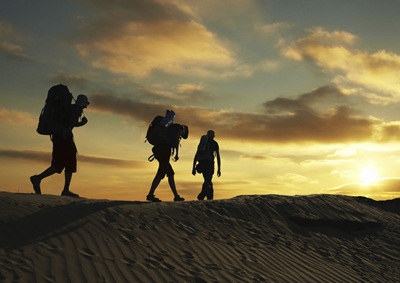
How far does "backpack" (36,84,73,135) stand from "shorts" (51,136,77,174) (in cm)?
29

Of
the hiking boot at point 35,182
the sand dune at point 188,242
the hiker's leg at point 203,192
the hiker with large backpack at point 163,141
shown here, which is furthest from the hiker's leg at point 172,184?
the hiking boot at point 35,182

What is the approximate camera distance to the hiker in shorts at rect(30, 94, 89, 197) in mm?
10531

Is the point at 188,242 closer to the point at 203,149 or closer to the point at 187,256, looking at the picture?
the point at 187,256

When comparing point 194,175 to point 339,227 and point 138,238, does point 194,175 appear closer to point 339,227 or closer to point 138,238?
point 339,227

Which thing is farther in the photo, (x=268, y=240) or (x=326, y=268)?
(x=268, y=240)

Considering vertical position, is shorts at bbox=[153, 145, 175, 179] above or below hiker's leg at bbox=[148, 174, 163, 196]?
above

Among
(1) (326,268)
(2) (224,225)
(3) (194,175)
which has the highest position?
(3) (194,175)

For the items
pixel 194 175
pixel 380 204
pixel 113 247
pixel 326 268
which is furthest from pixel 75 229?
pixel 380 204

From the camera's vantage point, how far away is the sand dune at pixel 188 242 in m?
7.28

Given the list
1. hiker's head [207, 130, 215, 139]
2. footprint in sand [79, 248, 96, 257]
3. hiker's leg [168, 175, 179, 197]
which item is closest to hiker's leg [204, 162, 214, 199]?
hiker's head [207, 130, 215, 139]

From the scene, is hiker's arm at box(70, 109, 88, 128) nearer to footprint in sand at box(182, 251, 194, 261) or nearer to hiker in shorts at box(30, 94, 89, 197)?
hiker in shorts at box(30, 94, 89, 197)

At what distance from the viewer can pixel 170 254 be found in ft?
27.4

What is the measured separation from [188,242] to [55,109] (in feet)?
12.5

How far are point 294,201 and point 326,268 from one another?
13.6ft
